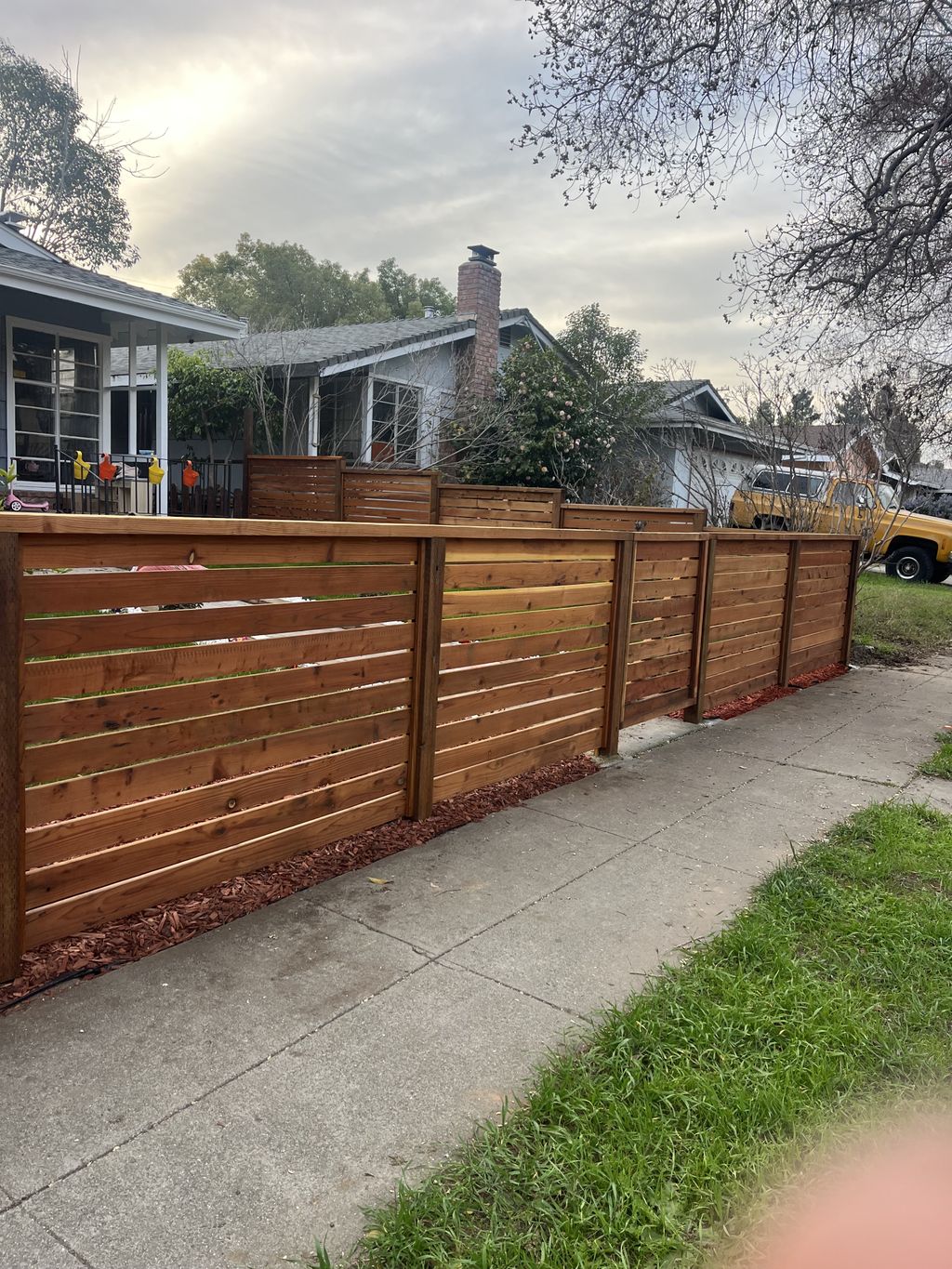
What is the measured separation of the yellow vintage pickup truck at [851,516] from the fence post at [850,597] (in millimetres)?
1090

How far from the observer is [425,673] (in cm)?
405

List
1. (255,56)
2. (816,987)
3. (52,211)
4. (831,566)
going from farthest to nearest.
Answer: (52,211) < (255,56) < (831,566) < (816,987)

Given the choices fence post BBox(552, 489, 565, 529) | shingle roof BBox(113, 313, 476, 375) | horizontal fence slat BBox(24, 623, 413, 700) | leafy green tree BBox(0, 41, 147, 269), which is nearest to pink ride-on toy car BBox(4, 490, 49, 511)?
fence post BBox(552, 489, 565, 529)

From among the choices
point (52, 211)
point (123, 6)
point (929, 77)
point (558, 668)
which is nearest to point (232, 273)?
point (52, 211)

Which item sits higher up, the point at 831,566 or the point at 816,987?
the point at 831,566

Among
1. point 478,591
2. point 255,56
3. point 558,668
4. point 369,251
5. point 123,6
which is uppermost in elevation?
point 369,251

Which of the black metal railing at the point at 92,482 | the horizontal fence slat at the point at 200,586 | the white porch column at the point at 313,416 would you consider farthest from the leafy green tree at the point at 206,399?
the horizontal fence slat at the point at 200,586

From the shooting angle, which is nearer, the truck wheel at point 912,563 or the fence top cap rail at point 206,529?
the fence top cap rail at point 206,529

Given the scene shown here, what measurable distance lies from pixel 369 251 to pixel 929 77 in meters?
43.7

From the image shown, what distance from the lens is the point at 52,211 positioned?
38.1 metres

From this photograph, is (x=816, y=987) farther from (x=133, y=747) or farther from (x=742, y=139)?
(x=742, y=139)

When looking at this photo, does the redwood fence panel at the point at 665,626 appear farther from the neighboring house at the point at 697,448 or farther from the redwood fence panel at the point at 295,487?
the redwood fence panel at the point at 295,487

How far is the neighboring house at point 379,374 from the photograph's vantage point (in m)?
16.6

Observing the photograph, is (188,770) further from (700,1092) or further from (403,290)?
(403,290)
